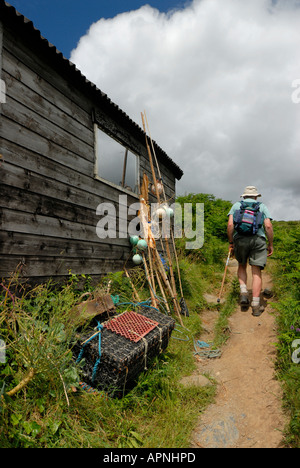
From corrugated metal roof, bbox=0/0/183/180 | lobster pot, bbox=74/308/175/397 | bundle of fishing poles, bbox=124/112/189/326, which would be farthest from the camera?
bundle of fishing poles, bbox=124/112/189/326

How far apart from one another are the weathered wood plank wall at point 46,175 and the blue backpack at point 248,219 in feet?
8.19

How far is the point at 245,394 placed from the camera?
9.95ft

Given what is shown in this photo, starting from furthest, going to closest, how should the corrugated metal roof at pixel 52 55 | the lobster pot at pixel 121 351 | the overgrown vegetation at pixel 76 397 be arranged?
the corrugated metal roof at pixel 52 55 < the lobster pot at pixel 121 351 < the overgrown vegetation at pixel 76 397

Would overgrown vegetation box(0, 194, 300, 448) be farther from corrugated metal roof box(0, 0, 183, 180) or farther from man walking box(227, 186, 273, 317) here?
corrugated metal roof box(0, 0, 183, 180)

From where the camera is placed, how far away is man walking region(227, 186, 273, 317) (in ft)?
15.3

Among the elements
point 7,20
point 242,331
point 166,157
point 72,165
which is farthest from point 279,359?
point 166,157

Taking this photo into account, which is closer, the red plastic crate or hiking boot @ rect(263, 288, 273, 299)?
the red plastic crate

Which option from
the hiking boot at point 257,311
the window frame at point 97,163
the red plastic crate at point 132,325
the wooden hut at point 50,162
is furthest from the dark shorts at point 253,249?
the window frame at point 97,163

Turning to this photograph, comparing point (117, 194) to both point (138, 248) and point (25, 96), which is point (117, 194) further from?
point (25, 96)

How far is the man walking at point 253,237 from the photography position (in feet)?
15.3

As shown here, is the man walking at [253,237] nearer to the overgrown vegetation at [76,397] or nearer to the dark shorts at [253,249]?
the dark shorts at [253,249]

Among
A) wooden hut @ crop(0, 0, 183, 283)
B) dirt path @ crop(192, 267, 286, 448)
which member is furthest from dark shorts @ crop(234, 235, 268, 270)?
wooden hut @ crop(0, 0, 183, 283)

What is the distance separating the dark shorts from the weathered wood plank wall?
2511 mm
